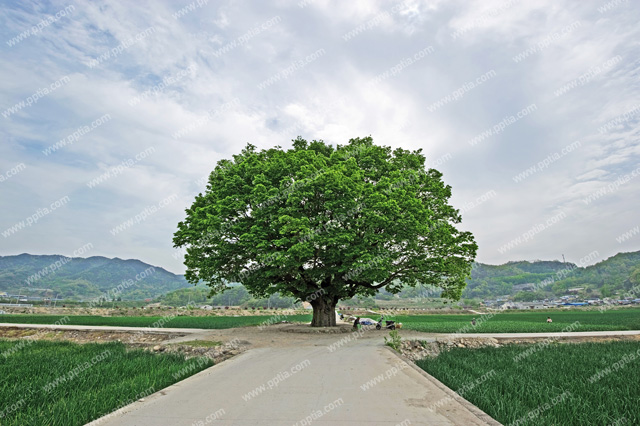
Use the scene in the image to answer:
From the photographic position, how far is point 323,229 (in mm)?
16766

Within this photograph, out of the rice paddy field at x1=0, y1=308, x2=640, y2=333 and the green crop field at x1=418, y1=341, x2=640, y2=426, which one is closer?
the green crop field at x1=418, y1=341, x2=640, y2=426

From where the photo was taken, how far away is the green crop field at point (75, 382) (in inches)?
186

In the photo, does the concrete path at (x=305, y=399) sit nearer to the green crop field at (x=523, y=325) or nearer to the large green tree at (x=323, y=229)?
the large green tree at (x=323, y=229)

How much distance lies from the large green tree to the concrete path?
764cm

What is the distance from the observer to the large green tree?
16.3 m

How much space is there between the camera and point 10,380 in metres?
6.59

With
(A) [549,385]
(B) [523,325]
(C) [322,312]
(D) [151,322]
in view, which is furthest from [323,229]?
(D) [151,322]

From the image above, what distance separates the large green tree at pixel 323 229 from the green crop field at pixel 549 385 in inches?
290

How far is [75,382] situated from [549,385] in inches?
380

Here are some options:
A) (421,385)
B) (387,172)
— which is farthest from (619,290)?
(421,385)

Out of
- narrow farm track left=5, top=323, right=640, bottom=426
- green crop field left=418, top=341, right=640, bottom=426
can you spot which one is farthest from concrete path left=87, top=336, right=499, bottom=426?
green crop field left=418, top=341, right=640, bottom=426

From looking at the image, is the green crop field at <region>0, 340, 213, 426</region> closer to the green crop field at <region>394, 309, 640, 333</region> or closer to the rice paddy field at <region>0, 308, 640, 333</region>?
the rice paddy field at <region>0, 308, 640, 333</region>

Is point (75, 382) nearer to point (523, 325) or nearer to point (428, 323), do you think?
point (523, 325)

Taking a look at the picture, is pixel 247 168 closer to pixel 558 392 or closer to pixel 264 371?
pixel 264 371
